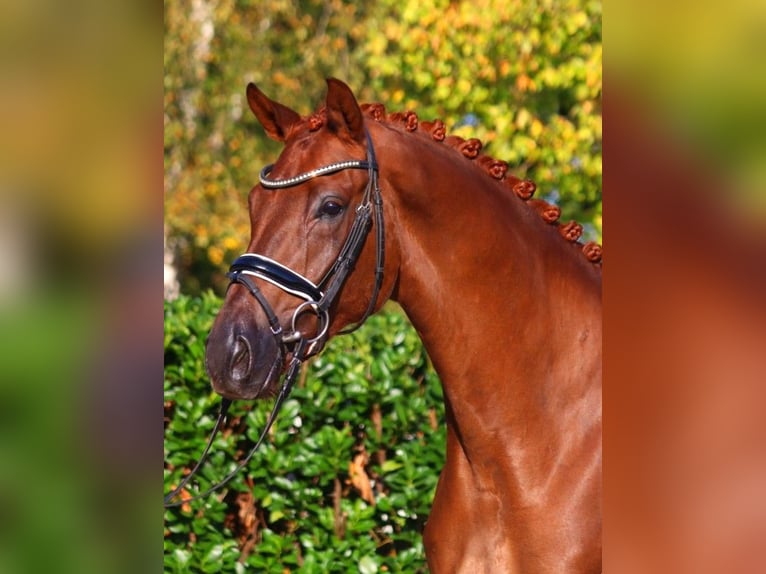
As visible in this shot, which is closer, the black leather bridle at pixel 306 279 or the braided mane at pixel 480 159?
the black leather bridle at pixel 306 279

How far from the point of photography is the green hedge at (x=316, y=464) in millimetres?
4664

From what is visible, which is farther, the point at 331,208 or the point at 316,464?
the point at 316,464

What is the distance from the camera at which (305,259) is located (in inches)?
97.7

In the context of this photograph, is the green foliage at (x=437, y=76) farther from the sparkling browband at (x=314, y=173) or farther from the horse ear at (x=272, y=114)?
the sparkling browband at (x=314, y=173)

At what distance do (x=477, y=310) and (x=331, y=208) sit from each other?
1.62ft

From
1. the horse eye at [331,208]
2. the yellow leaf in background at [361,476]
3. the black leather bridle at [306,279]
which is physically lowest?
the yellow leaf in background at [361,476]

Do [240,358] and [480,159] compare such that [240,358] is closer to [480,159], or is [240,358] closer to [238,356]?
[238,356]

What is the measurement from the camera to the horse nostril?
2387 millimetres

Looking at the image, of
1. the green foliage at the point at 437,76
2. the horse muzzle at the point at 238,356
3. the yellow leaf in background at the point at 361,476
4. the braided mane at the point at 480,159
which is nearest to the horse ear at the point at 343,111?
the braided mane at the point at 480,159
